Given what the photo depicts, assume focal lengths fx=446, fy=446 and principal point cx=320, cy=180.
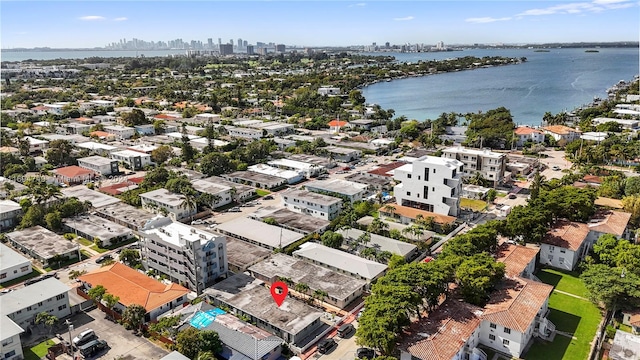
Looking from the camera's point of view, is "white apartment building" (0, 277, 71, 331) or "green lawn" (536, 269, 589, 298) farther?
"green lawn" (536, 269, 589, 298)

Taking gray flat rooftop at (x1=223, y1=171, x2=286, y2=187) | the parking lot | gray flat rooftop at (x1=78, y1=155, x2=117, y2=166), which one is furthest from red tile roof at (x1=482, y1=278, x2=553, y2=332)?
gray flat rooftop at (x1=78, y1=155, x2=117, y2=166)

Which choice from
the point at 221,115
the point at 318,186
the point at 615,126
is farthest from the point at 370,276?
the point at 221,115

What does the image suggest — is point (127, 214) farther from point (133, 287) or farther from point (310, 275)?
point (310, 275)

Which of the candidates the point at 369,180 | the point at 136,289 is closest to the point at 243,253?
the point at 136,289

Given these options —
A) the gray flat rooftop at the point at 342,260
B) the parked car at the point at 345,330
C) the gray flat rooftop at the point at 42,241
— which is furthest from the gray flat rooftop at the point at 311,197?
the gray flat rooftop at the point at 42,241

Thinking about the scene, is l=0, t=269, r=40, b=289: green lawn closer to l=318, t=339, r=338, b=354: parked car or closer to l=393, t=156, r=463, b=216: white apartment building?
l=318, t=339, r=338, b=354: parked car

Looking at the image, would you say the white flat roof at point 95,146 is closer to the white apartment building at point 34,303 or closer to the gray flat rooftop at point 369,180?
the gray flat rooftop at point 369,180
